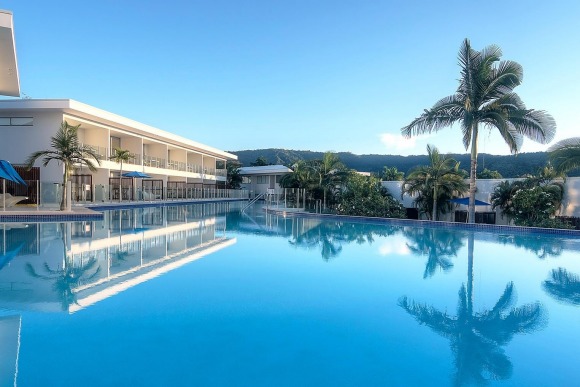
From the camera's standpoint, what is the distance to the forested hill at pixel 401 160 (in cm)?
4406

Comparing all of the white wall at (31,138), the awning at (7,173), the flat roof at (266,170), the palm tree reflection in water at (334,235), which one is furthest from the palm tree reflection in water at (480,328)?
the flat roof at (266,170)

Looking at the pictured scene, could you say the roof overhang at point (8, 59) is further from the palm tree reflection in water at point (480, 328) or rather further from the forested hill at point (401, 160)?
the forested hill at point (401, 160)

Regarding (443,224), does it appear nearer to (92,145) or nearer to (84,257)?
(84,257)

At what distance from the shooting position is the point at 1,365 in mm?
3162

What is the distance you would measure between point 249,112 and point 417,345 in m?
29.4

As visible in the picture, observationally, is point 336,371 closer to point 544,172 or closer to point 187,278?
point 187,278

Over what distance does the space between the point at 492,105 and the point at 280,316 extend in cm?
1267

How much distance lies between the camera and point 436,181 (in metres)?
16.5

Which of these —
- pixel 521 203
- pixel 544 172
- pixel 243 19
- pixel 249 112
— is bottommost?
pixel 521 203

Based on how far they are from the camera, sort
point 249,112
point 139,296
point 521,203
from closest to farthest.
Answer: point 139,296
point 521,203
point 249,112

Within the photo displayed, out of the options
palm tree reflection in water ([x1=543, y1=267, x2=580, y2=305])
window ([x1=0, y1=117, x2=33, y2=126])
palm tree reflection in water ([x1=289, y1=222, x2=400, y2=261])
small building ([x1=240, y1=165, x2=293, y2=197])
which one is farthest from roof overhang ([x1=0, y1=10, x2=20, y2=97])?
small building ([x1=240, y1=165, x2=293, y2=197])

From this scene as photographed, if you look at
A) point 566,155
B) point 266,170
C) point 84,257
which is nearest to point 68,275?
point 84,257

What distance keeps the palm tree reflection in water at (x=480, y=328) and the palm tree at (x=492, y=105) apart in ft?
30.6

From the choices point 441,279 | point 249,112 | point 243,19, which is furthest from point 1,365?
point 249,112
